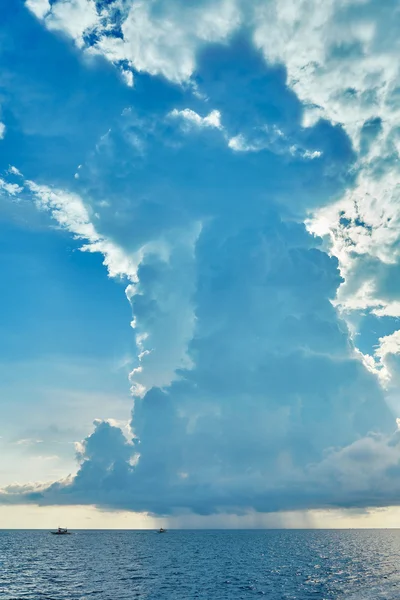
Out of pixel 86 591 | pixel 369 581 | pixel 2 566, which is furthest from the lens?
pixel 2 566

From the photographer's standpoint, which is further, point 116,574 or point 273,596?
point 116,574

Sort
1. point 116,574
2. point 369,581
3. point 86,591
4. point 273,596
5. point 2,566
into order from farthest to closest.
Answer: point 2,566, point 116,574, point 369,581, point 86,591, point 273,596

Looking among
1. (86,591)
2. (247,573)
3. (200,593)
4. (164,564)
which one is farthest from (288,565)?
(86,591)

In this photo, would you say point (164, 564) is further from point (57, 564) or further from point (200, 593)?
point (200, 593)

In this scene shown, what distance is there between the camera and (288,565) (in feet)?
463

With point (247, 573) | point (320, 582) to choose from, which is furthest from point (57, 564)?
point (320, 582)

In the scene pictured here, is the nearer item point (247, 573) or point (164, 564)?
point (247, 573)

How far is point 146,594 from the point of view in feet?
291

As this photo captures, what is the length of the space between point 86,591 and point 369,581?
2158 inches

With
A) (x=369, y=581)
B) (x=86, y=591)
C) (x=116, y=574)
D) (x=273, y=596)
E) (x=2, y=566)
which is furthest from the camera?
(x=2, y=566)

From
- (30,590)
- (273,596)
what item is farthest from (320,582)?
(30,590)

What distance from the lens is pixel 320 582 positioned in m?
102

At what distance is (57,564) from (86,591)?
205ft

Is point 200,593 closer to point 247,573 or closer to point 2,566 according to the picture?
point 247,573
